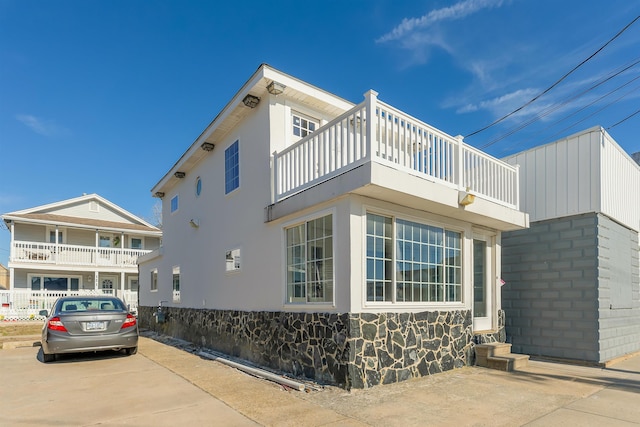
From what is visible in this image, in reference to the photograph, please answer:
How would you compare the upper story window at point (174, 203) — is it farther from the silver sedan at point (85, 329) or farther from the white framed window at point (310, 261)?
the white framed window at point (310, 261)

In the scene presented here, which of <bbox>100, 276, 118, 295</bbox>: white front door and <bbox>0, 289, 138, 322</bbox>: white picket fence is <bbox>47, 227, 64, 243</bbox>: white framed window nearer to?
<bbox>100, 276, 118, 295</bbox>: white front door

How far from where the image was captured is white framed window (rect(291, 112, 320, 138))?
840 centimetres

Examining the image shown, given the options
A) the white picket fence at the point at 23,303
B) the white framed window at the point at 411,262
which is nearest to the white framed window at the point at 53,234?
the white picket fence at the point at 23,303

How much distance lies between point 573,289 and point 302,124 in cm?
699

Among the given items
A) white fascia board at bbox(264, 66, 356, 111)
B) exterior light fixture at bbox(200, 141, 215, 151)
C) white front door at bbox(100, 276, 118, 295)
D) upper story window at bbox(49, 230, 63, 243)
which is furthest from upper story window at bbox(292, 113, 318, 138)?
upper story window at bbox(49, 230, 63, 243)

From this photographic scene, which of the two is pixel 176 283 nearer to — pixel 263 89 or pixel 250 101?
pixel 250 101

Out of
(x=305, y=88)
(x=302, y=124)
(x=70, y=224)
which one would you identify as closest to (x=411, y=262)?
(x=302, y=124)

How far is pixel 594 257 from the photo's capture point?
820 cm

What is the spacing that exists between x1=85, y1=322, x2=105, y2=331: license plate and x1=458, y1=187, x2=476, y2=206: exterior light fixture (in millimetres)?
7609

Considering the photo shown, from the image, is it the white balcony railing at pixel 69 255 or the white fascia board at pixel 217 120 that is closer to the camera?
the white fascia board at pixel 217 120

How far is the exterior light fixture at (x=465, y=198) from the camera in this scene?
273 inches

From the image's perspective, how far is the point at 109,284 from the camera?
80.0 ft

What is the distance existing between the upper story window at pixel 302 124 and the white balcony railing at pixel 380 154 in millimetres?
1077

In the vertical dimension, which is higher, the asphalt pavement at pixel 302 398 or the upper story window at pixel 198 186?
the upper story window at pixel 198 186
